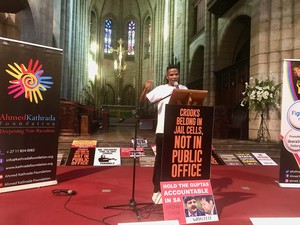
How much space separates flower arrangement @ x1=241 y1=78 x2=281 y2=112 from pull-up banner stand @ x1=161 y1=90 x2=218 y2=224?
19.4 feet

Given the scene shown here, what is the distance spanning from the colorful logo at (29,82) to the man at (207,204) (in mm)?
2749

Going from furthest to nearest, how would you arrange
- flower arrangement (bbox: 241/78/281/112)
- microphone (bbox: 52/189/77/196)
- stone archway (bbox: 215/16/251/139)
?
stone archway (bbox: 215/16/251/139) < flower arrangement (bbox: 241/78/281/112) < microphone (bbox: 52/189/77/196)

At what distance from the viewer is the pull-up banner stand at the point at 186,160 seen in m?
2.79

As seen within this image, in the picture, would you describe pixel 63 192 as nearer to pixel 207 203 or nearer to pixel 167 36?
pixel 207 203

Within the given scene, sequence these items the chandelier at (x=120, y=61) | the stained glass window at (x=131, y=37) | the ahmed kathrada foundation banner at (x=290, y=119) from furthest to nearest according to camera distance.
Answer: the stained glass window at (x=131, y=37) → the chandelier at (x=120, y=61) → the ahmed kathrada foundation banner at (x=290, y=119)

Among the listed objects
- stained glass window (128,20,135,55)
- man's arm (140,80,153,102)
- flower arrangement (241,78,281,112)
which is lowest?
man's arm (140,80,153,102)

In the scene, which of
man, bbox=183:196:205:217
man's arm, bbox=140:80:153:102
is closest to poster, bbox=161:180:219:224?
man, bbox=183:196:205:217

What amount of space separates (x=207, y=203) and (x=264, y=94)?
634 centimetres

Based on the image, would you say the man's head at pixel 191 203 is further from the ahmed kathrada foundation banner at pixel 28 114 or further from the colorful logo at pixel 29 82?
the colorful logo at pixel 29 82

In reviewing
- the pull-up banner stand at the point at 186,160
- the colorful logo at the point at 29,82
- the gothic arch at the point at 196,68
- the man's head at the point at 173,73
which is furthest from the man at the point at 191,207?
the gothic arch at the point at 196,68

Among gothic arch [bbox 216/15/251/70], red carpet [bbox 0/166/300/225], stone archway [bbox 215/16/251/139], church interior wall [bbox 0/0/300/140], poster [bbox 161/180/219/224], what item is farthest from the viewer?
gothic arch [bbox 216/15/251/70]

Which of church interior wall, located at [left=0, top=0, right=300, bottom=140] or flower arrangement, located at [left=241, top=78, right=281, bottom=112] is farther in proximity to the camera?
church interior wall, located at [left=0, top=0, right=300, bottom=140]

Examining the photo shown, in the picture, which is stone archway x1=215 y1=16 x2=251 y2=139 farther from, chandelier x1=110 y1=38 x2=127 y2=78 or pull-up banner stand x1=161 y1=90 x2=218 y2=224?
chandelier x1=110 y1=38 x2=127 y2=78

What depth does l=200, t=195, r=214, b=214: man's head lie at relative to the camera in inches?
112
